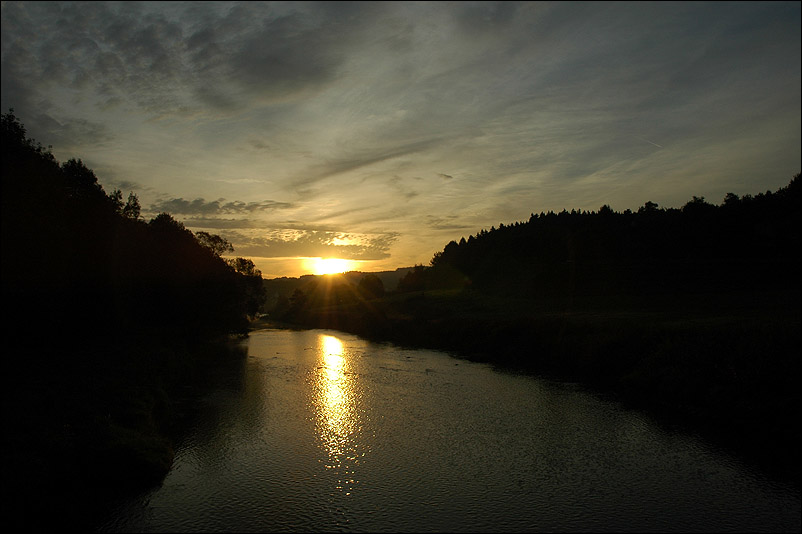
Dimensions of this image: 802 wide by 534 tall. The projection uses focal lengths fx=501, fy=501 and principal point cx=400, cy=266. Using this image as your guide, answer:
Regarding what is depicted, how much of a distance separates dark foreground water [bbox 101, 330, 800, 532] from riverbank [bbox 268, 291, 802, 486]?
8.38 feet

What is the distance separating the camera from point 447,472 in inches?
739

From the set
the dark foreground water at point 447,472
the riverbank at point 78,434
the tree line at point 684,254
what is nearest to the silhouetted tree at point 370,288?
the tree line at point 684,254

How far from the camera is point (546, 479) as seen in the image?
18078 millimetres

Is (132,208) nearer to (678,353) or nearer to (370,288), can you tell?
(678,353)

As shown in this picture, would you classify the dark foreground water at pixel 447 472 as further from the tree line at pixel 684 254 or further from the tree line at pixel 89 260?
the tree line at pixel 684 254

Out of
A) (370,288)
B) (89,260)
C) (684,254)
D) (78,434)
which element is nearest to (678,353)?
(78,434)

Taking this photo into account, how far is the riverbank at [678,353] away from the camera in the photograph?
73.6ft

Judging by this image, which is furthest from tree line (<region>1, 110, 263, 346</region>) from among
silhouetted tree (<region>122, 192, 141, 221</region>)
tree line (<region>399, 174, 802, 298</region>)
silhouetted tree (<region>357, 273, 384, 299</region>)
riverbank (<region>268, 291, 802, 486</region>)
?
silhouetted tree (<region>357, 273, 384, 299</region>)

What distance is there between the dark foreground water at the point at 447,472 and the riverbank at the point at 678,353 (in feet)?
8.38

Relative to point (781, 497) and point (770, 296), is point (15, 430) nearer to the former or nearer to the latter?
point (781, 497)

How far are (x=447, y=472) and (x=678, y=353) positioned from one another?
59.5ft

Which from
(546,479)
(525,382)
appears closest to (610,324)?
(525,382)

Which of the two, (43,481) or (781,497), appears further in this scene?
(781,497)

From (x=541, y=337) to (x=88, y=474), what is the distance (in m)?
36.9
